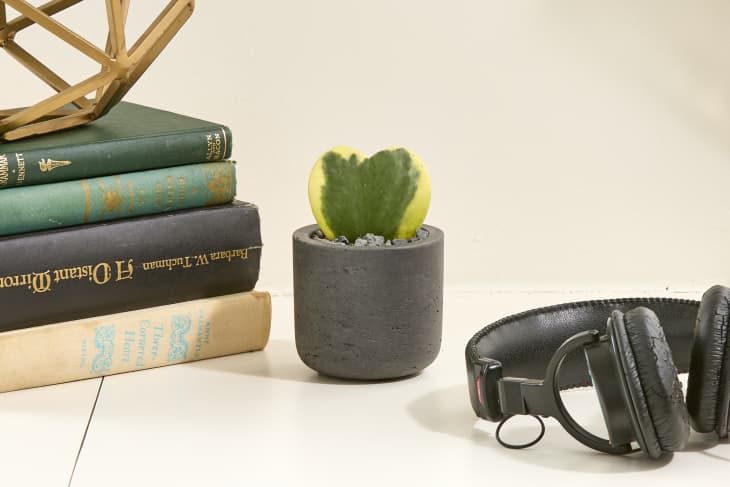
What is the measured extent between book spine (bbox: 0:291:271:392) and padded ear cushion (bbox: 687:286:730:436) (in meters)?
0.43

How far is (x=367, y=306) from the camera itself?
92cm

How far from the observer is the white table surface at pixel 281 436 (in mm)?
773

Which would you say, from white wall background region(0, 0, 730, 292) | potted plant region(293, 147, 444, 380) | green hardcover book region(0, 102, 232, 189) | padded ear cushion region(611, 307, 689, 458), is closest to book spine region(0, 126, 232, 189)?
green hardcover book region(0, 102, 232, 189)

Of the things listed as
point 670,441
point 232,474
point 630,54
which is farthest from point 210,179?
point 630,54

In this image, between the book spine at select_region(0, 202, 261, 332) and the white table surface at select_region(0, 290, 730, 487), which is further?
the book spine at select_region(0, 202, 261, 332)

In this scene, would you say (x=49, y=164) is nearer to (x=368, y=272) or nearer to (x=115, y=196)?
(x=115, y=196)

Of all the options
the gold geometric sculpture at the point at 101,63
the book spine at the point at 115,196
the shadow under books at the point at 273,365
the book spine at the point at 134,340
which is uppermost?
the gold geometric sculpture at the point at 101,63

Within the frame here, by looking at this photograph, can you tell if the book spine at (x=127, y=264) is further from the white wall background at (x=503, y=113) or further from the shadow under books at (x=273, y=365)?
the white wall background at (x=503, y=113)

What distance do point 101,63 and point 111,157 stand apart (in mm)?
81

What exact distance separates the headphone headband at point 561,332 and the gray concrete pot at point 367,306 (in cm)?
8

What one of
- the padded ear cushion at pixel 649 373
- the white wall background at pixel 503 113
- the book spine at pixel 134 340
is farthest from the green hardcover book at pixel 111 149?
the padded ear cushion at pixel 649 373

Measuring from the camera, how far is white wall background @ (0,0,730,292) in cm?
133

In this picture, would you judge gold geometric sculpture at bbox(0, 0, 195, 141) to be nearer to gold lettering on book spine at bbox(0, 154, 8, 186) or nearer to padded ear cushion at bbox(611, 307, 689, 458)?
gold lettering on book spine at bbox(0, 154, 8, 186)

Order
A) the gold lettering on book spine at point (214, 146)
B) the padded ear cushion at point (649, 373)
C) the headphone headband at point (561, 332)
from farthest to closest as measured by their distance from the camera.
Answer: the gold lettering on book spine at point (214, 146)
the headphone headband at point (561, 332)
the padded ear cushion at point (649, 373)
